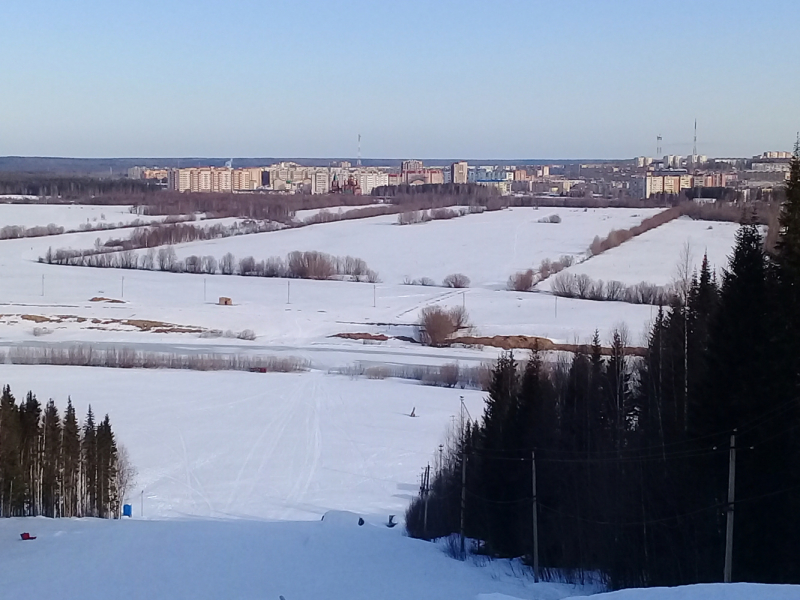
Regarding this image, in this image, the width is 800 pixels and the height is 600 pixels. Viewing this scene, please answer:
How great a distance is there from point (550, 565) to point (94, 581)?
6.50 m

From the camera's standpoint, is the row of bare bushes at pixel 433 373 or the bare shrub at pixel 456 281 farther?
the bare shrub at pixel 456 281

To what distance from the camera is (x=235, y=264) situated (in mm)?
63656

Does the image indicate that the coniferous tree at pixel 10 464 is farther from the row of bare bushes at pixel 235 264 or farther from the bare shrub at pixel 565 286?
the row of bare bushes at pixel 235 264

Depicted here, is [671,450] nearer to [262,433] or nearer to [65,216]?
[262,433]

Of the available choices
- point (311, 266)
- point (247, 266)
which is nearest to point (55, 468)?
point (311, 266)

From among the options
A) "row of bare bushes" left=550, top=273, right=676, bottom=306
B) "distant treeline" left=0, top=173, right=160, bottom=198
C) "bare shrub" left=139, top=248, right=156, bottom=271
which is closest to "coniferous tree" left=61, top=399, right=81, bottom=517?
"row of bare bushes" left=550, top=273, right=676, bottom=306

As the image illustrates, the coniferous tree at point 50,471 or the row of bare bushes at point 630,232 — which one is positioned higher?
the row of bare bushes at point 630,232

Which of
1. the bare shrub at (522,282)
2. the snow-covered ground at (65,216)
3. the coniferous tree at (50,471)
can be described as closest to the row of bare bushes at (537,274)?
the bare shrub at (522,282)

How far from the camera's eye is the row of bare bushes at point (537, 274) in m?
53.6

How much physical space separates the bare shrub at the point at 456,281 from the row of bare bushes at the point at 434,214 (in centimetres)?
3062

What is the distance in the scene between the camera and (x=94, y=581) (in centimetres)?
1192

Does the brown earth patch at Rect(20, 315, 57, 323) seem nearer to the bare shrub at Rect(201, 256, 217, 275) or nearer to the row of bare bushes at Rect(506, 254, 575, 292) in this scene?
the bare shrub at Rect(201, 256, 217, 275)

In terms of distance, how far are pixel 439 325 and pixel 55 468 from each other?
Result: 22661mm

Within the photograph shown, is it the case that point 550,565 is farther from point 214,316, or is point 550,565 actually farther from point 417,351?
point 214,316
